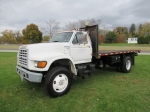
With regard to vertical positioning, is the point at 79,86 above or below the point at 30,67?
below

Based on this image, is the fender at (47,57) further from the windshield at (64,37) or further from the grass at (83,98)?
the grass at (83,98)

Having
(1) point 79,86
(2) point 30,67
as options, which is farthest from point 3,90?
(1) point 79,86

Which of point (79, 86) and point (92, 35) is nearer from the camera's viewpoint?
point (79, 86)

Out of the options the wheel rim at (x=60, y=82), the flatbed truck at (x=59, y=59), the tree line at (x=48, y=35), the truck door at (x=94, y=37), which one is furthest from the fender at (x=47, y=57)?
the tree line at (x=48, y=35)

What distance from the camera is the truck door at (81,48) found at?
4898mm

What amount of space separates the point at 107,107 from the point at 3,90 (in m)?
3.59

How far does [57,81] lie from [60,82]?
0.11 metres

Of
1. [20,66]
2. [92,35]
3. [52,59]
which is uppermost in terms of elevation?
[92,35]

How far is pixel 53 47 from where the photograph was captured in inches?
176

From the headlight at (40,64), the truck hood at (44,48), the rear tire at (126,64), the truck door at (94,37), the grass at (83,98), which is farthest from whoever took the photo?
the rear tire at (126,64)

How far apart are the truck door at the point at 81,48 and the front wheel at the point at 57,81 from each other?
A: 815 millimetres

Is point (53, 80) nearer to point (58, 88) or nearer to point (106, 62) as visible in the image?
point (58, 88)

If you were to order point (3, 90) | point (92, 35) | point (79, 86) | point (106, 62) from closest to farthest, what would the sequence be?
point (3, 90)
point (79, 86)
point (92, 35)
point (106, 62)

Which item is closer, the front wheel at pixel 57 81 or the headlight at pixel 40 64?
the headlight at pixel 40 64
